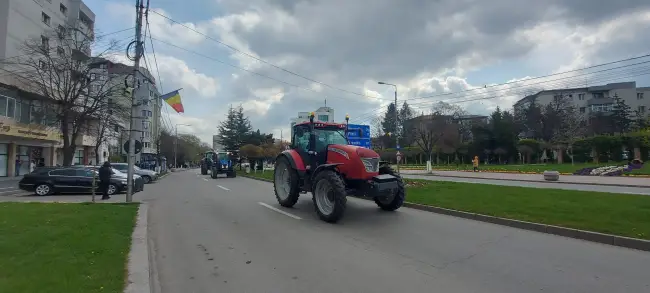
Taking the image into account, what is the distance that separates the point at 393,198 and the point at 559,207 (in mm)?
4548

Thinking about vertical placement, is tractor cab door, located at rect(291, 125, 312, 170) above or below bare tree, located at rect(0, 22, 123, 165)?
below

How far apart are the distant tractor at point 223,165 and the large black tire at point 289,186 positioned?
23.5 meters

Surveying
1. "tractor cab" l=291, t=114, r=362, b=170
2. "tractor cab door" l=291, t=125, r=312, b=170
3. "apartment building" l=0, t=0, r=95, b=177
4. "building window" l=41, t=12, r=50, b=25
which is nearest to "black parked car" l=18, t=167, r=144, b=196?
"apartment building" l=0, t=0, r=95, b=177

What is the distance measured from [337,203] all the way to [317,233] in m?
1.07

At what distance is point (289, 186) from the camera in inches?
500

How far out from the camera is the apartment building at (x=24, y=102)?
3095 centimetres

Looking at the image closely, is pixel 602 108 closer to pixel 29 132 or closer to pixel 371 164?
pixel 371 164

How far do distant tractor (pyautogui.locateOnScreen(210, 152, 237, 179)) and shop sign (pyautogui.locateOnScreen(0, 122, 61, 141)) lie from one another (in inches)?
562

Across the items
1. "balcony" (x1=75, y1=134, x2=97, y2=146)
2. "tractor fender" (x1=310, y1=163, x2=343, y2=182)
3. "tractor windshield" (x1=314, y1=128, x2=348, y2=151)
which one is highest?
"balcony" (x1=75, y1=134, x2=97, y2=146)

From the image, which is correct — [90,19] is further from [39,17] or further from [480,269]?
[480,269]

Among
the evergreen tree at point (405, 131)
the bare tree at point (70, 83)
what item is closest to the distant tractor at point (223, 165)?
the bare tree at point (70, 83)

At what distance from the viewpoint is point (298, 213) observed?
37.6 feet

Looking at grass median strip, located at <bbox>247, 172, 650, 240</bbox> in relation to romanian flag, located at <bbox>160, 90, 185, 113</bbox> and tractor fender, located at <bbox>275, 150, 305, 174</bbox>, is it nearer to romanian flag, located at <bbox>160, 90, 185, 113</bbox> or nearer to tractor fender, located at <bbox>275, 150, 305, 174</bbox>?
tractor fender, located at <bbox>275, 150, 305, 174</bbox>

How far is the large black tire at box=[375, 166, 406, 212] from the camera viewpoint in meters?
11.0
